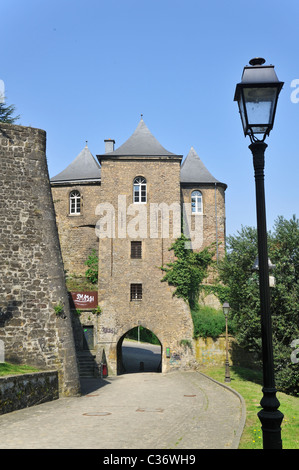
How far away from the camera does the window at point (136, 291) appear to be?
2905cm

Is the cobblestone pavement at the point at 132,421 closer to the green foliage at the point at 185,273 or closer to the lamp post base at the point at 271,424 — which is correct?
the lamp post base at the point at 271,424

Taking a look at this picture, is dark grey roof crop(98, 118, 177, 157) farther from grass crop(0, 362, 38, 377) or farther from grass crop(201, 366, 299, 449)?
grass crop(0, 362, 38, 377)

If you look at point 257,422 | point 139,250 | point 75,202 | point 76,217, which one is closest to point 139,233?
point 139,250

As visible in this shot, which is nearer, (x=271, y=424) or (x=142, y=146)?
(x=271, y=424)

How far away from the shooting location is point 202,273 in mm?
30781

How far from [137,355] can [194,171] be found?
16051 millimetres

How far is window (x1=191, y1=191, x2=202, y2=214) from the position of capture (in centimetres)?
3291

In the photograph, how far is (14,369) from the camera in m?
14.7

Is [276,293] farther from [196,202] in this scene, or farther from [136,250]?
[196,202]

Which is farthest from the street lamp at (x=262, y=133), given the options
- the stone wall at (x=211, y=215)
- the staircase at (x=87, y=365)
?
the stone wall at (x=211, y=215)

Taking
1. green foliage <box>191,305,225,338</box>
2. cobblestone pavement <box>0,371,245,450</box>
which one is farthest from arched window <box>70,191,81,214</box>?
cobblestone pavement <box>0,371,245,450</box>
